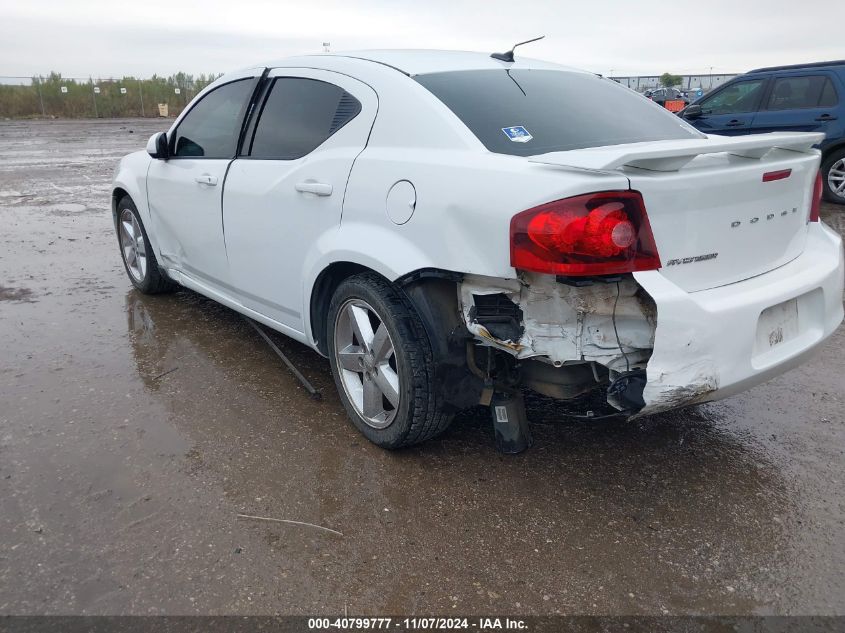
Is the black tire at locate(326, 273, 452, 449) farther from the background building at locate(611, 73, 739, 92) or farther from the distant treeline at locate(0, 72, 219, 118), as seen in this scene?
the distant treeline at locate(0, 72, 219, 118)

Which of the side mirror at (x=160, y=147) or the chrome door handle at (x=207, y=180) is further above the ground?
the side mirror at (x=160, y=147)

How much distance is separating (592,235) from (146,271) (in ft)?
12.8

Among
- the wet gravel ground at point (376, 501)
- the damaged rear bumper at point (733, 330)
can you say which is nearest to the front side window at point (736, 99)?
the wet gravel ground at point (376, 501)

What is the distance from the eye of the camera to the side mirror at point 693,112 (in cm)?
1055

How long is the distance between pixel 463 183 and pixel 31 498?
6.97 ft

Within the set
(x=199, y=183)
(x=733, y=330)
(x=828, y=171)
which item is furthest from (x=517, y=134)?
(x=828, y=171)

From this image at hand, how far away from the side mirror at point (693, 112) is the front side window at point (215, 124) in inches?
335

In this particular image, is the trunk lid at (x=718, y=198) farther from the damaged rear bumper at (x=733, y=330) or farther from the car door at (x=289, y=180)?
the car door at (x=289, y=180)

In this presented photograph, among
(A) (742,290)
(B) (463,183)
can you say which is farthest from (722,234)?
(B) (463,183)

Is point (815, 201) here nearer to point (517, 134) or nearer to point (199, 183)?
point (517, 134)

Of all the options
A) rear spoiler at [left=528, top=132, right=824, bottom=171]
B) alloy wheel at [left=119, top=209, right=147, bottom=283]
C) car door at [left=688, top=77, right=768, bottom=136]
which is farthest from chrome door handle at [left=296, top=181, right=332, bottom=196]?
car door at [left=688, top=77, right=768, bottom=136]

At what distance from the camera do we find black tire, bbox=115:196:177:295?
16.6 feet

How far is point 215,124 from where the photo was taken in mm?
4133

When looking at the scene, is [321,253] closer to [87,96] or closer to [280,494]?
[280,494]
